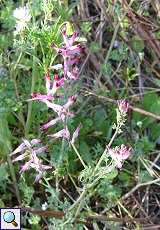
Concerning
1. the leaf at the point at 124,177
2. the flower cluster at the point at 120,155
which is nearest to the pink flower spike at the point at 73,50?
the flower cluster at the point at 120,155

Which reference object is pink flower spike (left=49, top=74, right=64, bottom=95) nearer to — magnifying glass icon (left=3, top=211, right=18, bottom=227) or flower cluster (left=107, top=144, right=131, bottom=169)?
flower cluster (left=107, top=144, right=131, bottom=169)

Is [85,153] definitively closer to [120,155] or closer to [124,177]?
[124,177]

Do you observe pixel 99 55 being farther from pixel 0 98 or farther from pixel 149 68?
pixel 0 98

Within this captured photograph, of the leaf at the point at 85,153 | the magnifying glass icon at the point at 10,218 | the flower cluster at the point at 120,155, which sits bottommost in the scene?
the magnifying glass icon at the point at 10,218

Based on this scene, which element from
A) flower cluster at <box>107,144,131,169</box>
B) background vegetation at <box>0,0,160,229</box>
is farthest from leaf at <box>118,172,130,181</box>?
flower cluster at <box>107,144,131,169</box>

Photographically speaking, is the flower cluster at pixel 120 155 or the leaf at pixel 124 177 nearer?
the flower cluster at pixel 120 155

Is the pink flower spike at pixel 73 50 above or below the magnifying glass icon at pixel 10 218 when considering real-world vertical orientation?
above

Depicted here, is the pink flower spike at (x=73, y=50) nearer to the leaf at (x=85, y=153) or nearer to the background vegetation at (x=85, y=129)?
the background vegetation at (x=85, y=129)

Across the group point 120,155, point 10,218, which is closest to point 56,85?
point 120,155
